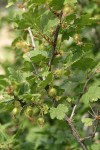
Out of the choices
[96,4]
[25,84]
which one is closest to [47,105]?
[25,84]

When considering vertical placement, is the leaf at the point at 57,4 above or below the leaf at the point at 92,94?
above

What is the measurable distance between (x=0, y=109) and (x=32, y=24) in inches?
22.5

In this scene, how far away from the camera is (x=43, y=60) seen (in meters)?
2.43

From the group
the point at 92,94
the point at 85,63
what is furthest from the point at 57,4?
the point at 92,94

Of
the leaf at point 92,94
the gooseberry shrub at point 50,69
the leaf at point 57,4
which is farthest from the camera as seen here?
the leaf at point 92,94

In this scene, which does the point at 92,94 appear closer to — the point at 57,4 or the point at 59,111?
the point at 59,111

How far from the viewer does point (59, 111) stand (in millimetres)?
2383

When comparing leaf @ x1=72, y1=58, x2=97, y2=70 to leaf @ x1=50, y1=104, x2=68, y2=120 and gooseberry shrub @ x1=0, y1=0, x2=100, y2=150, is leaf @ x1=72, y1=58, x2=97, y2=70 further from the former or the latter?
leaf @ x1=50, y1=104, x2=68, y2=120

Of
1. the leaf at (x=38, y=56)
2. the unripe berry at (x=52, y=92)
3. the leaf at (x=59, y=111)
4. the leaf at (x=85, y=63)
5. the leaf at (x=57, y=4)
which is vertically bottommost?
the leaf at (x=59, y=111)

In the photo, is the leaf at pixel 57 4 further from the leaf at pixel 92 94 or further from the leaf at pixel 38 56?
the leaf at pixel 92 94

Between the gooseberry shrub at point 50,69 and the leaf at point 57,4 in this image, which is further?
the gooseberry shrub at point 50,69

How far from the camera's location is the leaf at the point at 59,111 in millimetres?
2354

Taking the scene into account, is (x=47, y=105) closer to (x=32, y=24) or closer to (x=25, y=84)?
(x=25, y=84)

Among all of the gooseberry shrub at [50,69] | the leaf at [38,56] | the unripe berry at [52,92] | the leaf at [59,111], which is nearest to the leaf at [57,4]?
the gooseberry shrub at [50,69]
